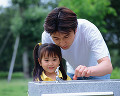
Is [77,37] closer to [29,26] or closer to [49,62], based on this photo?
[49,62]

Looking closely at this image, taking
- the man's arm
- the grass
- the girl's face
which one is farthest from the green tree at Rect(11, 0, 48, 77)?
the man's arm

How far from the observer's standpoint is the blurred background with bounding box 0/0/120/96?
1012cm

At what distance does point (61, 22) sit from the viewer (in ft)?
6.57

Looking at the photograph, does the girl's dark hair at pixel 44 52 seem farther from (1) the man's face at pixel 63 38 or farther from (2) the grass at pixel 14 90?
(2) the grass at pixel 14 90

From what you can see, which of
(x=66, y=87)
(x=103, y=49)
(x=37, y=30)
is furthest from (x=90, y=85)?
(x=37, y=30)

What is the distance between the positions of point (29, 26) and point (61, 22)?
17793 mm

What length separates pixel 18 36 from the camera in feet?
63.7

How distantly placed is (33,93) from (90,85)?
13.0 inches

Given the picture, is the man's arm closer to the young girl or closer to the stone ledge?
the stone ledge

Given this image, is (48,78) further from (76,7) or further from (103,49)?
(76,7)

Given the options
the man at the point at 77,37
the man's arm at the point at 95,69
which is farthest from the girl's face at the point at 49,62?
the man's arm at the point at 95,69

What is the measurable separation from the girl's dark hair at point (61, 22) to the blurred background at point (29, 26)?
592 centimetres

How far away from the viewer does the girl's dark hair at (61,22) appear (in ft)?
6.55

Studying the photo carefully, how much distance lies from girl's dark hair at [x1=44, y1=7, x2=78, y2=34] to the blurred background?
592 cm
